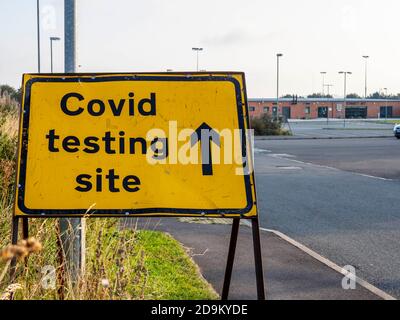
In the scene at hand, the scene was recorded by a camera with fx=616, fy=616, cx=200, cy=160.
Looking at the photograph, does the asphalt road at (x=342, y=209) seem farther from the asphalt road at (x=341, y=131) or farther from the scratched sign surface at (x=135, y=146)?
the asphalt road at (x=341, y=131)

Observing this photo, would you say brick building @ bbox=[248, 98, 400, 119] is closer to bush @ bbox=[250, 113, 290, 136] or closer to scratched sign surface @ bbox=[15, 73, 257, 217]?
bush @ bbox=[250, 113, 290, 136]

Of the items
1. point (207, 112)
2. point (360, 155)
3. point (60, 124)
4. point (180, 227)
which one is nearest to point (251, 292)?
point (207, 112)

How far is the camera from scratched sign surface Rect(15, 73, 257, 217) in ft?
15.6

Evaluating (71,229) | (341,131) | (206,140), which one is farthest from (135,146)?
(341,131)

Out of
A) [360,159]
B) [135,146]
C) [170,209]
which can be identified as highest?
[135,146]

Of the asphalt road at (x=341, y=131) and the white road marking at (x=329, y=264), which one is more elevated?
the asphalt road at (x=341, y=131)

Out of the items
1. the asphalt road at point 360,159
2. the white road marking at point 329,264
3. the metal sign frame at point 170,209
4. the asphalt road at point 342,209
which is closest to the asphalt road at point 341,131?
the asphalt road at point 360,159

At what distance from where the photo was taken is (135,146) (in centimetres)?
→ 491

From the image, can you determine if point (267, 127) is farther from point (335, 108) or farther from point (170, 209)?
point (335, 108)

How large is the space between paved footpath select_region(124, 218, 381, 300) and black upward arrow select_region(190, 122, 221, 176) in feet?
6.02

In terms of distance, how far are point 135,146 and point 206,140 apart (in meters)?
0.57

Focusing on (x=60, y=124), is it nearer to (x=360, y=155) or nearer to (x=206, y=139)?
(x=206, y=139)

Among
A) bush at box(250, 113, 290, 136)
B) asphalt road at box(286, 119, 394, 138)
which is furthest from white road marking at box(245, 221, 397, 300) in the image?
bush at box(250, 113, 290, 136)

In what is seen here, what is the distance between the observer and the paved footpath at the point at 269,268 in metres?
6.27
